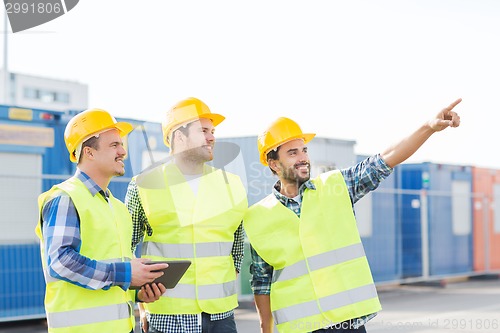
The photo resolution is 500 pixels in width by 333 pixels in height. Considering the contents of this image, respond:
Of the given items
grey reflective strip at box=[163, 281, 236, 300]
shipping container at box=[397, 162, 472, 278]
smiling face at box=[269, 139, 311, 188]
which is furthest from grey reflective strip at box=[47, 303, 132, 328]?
shipping container at box=[397, 162, 472, 278]

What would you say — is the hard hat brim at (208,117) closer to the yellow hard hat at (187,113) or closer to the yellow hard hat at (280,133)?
the yellow hard hat at (187,113)

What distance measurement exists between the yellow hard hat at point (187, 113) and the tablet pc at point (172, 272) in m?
0.98

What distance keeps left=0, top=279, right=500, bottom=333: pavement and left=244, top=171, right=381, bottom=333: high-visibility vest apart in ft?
19.2

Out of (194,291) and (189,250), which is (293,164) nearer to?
(189,250)

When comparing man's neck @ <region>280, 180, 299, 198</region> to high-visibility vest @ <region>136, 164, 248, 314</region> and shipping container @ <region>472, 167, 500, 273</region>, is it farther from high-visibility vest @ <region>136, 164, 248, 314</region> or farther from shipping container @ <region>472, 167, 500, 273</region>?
shipping container @ <region>472, 167, 500, 273</region>

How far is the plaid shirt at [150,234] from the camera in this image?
4305 mm

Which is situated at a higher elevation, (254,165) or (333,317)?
(254,165)

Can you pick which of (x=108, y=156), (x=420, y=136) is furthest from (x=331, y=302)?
(x=108, y=156)

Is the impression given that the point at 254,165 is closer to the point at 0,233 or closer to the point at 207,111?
the point at 0,233

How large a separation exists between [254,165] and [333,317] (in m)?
7.84

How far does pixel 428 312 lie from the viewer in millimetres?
11953

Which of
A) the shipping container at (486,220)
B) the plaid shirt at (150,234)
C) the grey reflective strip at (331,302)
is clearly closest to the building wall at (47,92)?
the shipping container at (486,220)

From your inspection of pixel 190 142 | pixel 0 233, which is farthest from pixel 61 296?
pixel 0 233

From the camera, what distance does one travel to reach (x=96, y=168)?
4.05 meters
